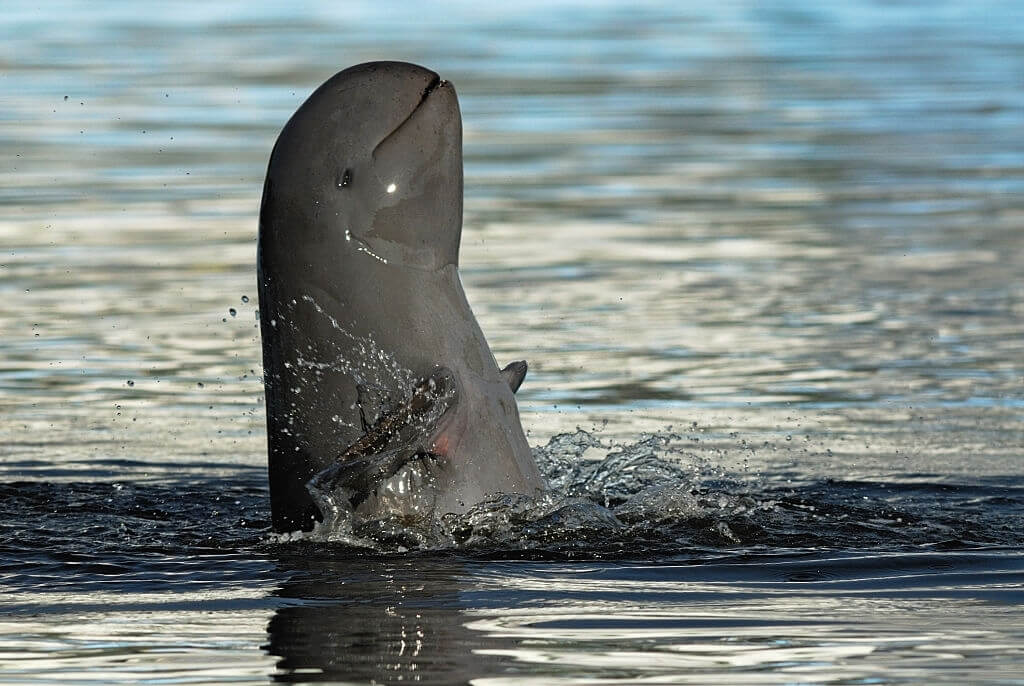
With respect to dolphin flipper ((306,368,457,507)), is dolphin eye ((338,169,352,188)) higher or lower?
higher

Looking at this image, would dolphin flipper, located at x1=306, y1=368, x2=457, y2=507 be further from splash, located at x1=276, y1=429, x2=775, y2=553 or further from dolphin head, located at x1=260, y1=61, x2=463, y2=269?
dolphin head, located at x1=260, y1=61, x2=463, y2=269

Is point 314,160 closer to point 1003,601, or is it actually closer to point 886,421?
point 1003,601

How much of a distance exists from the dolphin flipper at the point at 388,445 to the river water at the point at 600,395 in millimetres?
245

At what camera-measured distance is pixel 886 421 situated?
1129 cm

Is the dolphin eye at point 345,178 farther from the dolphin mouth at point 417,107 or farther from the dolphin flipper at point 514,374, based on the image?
the dolphin flipper at point 514,374

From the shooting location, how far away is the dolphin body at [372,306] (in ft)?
27.1

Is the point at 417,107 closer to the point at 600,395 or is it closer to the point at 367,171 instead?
the point at 367,171

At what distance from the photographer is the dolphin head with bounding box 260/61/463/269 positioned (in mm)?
8375

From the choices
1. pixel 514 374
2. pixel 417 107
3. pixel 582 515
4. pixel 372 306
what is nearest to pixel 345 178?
pixel 417 107

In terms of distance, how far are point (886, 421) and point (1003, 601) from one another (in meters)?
4.05

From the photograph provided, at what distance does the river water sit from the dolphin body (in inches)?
11.3

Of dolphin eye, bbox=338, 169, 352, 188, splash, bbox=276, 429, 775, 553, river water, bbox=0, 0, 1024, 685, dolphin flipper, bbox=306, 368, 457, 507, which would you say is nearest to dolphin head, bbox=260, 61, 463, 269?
dolphin eye, bbox=338, 169, 352, 188

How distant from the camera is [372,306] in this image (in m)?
8.34

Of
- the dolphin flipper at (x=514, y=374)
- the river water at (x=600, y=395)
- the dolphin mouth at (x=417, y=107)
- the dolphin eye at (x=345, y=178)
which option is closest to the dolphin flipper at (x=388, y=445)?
the river water at (x=600, y=395)
